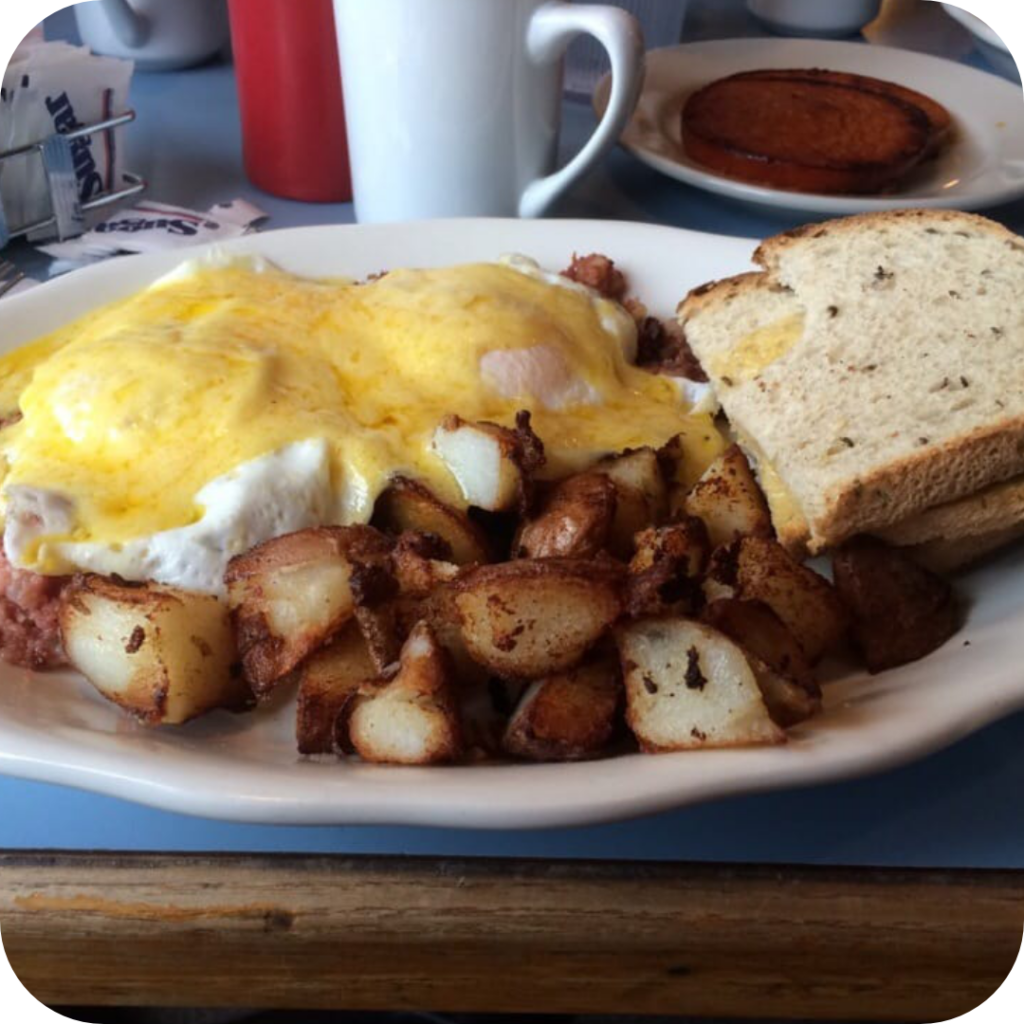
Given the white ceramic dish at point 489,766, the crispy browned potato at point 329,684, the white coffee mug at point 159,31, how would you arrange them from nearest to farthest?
the white ceramic dish at point 489,766, the crispy browned potato at point 329,684, the white coffee mug at point 159,31

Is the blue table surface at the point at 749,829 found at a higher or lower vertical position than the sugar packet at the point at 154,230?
lower

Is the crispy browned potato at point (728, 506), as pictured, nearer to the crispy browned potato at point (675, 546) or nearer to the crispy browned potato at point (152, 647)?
the crispy browned potato at point (675, 546)

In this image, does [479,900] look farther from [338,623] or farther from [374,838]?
[338,623]

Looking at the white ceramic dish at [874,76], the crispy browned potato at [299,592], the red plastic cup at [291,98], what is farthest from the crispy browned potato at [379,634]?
the red plastic cup at [291,98]

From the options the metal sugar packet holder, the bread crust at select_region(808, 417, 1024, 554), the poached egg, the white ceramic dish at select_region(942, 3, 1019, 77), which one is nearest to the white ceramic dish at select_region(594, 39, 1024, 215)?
the white ceramic dish at select_region(942, 3, 1019, 77)

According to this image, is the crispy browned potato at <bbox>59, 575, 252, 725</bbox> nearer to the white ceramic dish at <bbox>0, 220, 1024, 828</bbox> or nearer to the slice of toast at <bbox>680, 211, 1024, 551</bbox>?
the white ceramic dish at <bbox>0, 220, 1024, 828</bbox>

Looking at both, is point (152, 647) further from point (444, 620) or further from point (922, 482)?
point (922, 482)
